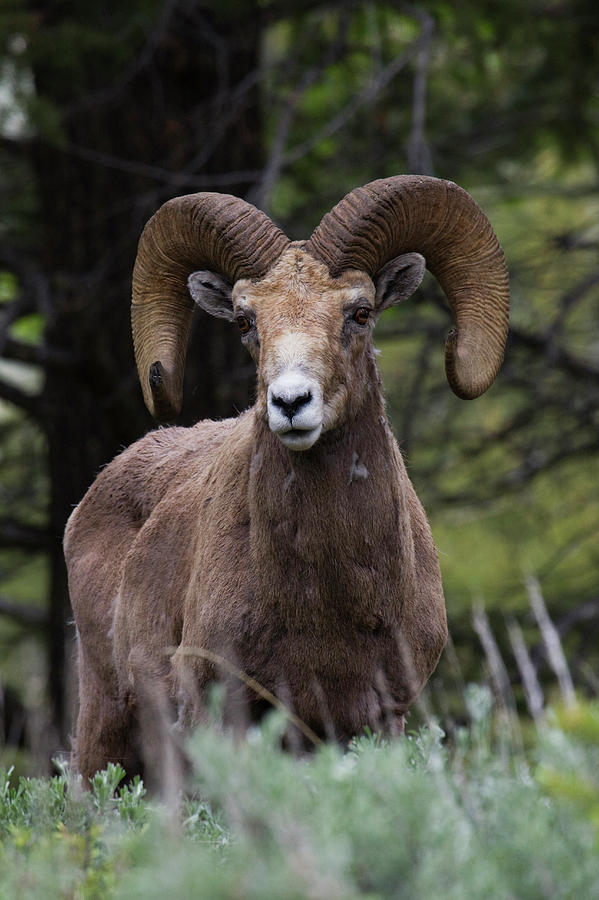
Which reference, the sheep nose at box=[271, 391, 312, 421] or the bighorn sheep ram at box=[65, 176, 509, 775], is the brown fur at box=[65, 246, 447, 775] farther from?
the sheep nose at box=[271, 391, 312, 421]

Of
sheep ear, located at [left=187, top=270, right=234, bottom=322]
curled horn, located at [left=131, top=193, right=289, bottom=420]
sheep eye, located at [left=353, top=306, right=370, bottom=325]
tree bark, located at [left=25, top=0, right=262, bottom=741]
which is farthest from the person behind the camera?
tree bark, located at [left=25, top=0, right=262, bottom=741]

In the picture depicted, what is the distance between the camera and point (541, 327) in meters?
15.1

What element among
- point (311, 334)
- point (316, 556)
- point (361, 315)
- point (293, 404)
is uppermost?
point (361, 315)

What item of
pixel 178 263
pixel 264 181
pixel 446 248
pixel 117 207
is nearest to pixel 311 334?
pixel 446 248

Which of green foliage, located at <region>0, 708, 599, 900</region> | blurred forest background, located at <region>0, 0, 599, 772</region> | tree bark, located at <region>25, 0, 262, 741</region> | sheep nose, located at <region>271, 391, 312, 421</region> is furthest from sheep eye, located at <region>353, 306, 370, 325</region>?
tree bark, located at <region>25, 0, 262, 741</region>

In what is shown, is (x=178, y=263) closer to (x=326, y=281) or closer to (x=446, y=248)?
Result: (x=326, y=281)

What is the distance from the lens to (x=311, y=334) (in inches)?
248

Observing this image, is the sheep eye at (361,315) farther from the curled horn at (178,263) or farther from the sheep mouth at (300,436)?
the sheep mouth at (300,436)

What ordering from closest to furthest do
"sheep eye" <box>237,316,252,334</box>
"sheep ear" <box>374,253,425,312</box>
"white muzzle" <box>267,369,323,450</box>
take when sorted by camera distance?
"white muzzle" <box>267,369,323,450</box> < "sheep eye" <box>237,316,252,334</box> < "sheep ear" <box>374,253,425,312</box>

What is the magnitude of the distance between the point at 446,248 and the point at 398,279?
332mm

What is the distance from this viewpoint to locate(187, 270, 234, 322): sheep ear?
761cm

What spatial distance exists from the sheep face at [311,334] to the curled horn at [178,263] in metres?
0.19

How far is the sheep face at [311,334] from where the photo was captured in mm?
5828

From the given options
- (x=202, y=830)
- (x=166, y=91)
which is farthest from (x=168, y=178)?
(x=202, y=830)
